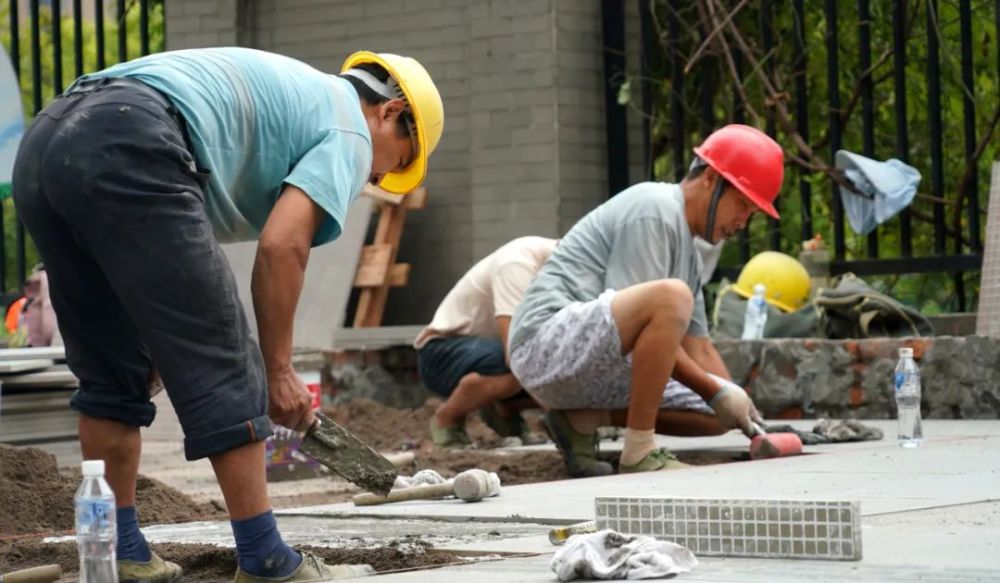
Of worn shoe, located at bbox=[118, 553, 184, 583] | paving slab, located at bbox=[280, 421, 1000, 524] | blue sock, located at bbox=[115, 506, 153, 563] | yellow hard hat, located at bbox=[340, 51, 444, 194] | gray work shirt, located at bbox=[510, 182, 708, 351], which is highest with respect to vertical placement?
yellow hard hat, located at bbox=[340, 51, 444, 194]

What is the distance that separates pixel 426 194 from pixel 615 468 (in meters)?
4.43

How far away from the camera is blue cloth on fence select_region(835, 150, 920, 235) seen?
9.79m

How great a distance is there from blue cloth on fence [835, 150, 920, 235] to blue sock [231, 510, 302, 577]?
21.9 ft

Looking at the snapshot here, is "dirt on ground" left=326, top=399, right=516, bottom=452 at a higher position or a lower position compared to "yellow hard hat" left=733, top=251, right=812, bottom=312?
lower

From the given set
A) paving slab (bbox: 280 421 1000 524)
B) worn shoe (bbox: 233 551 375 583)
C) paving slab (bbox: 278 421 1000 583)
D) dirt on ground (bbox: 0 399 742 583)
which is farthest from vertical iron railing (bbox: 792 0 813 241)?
worn shoe (bbox: 233 551 375 583)

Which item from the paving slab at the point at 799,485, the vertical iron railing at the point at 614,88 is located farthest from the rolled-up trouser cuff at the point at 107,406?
the vertical iron railing at the point at 614,88

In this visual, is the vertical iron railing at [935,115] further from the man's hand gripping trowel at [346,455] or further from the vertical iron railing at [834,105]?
the man's hand gripping trowel at [346,455]

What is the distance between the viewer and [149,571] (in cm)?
402

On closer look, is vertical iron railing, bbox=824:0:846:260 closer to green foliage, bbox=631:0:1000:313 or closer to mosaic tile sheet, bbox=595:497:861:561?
green foliage, bbox=631:0:1000:313

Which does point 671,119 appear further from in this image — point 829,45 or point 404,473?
point 404,473

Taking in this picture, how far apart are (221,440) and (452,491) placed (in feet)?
7.48

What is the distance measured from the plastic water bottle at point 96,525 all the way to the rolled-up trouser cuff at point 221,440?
33 centimetres

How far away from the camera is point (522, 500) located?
5.69 meters

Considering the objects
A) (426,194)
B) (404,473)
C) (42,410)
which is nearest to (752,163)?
(404,473)
